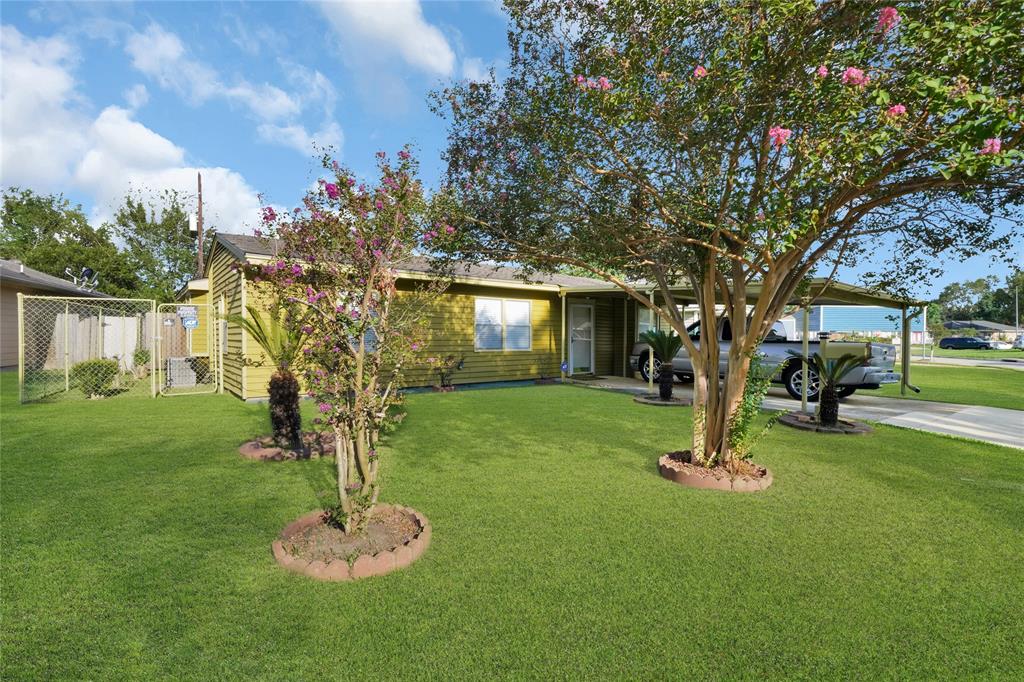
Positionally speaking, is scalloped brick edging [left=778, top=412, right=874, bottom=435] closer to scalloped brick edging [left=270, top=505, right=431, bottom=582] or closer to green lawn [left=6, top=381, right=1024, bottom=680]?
green lawn [left=6, top=381, right=1024, bottom=680]

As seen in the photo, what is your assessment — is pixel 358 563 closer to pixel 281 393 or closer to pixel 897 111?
pixel 281 393

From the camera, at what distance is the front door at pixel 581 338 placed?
1371 centimetres

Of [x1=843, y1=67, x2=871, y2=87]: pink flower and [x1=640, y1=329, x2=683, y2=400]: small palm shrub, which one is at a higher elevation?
[x1=843, y1=67, x2=871, y2=87]: pink flower

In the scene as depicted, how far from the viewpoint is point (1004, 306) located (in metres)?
61.1

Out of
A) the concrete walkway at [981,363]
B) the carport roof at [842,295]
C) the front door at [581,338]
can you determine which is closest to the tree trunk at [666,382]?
the carport roof at [842,295]

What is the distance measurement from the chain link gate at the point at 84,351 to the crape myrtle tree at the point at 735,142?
7867 mm

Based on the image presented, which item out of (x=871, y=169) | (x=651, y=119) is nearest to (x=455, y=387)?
(x=651, y=119)

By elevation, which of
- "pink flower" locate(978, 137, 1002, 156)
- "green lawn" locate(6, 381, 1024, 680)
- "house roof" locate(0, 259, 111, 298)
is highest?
"house roof" locate(0, 259, 111, 298)

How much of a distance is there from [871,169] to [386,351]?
3442mm

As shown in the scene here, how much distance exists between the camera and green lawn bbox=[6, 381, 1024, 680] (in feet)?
6.86

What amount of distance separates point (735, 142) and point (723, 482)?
9.74 ft

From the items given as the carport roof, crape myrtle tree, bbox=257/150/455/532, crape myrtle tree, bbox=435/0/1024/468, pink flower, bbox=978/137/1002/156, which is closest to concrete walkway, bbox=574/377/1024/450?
the carport roof

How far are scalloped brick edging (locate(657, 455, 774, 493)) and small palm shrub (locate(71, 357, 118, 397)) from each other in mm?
10764

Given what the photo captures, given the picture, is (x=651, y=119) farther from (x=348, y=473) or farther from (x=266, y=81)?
(x=266, y=81)
